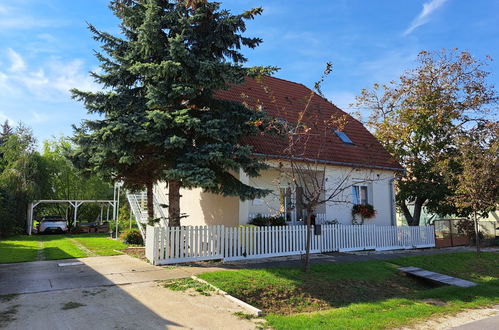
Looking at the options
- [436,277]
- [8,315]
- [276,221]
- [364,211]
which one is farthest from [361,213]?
[8,315]

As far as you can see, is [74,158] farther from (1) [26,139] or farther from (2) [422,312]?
(1) [26,139]

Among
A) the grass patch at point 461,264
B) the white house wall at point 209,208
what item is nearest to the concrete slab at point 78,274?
the white house wall at point 209,208

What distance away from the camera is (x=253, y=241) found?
1141 cm

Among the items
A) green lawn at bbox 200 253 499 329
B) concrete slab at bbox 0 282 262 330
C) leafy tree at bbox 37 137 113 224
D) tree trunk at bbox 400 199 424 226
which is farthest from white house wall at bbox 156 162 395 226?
leafy tree at bbox 37 137 113 224

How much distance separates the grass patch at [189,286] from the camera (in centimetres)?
740

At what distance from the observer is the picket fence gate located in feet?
32.9

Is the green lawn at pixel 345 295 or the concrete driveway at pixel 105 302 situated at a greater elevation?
the concrete driveway at pixel 105 302

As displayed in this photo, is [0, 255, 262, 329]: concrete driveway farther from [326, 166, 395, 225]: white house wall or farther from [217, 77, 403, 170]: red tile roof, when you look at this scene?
[326, 166, 395, 225]: white house wall

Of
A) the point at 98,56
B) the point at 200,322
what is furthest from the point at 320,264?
the point at 98,56

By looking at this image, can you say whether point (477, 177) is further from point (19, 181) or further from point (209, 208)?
point (19, 181)

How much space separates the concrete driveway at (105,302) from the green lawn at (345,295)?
89 centimetres

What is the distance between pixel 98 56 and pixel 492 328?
12.1 metres

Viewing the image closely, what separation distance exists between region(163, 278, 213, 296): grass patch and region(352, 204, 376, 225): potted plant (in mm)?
10168

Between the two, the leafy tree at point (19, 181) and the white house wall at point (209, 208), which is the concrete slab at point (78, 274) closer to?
the white house wall at point (209, 208)
